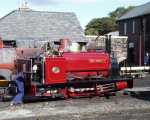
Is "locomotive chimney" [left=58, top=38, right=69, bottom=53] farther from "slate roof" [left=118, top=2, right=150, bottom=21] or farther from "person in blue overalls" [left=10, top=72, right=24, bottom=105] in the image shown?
"slate roof" [left=118, top=2, right=150, bottom=21]

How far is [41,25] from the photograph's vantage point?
149 ft

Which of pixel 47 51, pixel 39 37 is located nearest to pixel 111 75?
pixel 47 51

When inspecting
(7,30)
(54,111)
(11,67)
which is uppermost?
(7,30)

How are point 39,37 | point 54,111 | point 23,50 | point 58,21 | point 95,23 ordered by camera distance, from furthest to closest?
1. point 95,23
2. point 58,21
3. point 39,37
4. point 23,50
5. point 54,111

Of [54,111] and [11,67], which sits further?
[11,67]

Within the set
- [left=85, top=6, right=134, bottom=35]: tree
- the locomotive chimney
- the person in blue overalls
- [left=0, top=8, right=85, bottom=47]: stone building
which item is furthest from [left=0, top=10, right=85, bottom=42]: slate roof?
[left=85, top=6, right=134, bottom=35]: tree

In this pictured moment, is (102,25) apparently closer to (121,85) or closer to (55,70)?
(121,85)

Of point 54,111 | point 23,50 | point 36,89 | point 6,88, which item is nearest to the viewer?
point 54,111

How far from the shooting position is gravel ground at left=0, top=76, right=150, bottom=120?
1595 cm

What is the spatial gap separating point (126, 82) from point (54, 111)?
19.0 ft

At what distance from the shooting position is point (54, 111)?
1736 centimetres

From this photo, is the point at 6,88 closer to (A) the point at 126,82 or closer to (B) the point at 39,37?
(A) the point at 126,82

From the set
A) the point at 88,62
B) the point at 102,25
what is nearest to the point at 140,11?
the point at 88,62

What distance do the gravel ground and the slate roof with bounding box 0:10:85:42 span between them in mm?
Result: 23166
